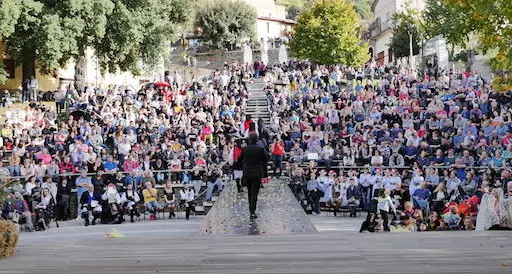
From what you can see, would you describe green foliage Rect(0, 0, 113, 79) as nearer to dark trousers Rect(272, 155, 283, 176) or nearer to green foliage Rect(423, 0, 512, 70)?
dark trousers Rect(272, 155, 283, 176)

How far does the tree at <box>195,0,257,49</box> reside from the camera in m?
74.2

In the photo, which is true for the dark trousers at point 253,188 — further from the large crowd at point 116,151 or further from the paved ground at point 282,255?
the large crowd at point 116,151

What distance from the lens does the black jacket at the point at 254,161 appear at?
1633 cm

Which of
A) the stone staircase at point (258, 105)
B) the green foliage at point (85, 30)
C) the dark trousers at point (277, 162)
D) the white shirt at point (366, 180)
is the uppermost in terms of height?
the green foliage at point (85, 30)

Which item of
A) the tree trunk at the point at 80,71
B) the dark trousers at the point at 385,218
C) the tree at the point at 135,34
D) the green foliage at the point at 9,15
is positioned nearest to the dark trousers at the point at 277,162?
the dark trousers at the point at 385,218

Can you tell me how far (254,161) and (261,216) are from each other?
132cm

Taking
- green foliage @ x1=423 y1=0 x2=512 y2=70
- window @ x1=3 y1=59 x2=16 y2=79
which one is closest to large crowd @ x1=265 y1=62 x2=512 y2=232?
green foliage @ x1=423 y1=0 x2=512 y2=70

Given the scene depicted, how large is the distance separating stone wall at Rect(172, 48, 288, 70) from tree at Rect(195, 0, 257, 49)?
4.48 ft

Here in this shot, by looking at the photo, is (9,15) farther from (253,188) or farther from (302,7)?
(302,7)

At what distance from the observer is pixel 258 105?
35500 mm

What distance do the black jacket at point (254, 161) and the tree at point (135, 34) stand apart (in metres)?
23.9

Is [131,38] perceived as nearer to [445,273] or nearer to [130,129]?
[130,129]

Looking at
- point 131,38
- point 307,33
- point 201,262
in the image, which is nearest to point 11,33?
point 131,38

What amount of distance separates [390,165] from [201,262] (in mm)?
15274
